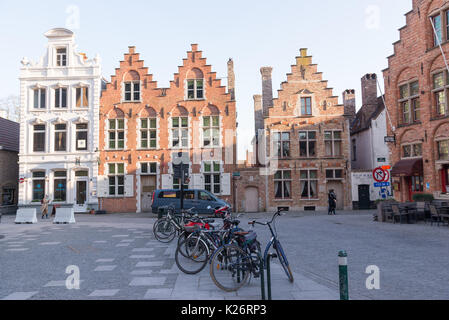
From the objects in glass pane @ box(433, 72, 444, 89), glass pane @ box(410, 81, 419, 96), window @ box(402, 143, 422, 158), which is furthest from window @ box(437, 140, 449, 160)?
glass pane @ box(410, 81, 419, 96)

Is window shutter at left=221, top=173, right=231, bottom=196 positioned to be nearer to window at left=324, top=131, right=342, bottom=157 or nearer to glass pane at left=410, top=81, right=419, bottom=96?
window at left=324, top=131, right=342, bottom=157

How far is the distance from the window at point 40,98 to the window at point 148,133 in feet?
25.8

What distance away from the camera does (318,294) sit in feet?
17.7

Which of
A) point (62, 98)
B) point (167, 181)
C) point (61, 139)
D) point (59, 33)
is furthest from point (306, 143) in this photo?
point (59, 33)

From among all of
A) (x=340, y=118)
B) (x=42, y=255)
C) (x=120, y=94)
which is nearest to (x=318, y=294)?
(x=42, y=255)

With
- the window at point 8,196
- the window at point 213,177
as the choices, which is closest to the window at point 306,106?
the window at point 213,177

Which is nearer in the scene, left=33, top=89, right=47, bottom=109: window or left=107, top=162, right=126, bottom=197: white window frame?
left=107, top=162, right=126, bottom=197: white window frame

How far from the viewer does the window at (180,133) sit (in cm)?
2758

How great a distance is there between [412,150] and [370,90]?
1196 centimetres

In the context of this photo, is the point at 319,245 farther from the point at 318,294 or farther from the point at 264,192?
the point at 264,192

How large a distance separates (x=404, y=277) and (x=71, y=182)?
25620 mm

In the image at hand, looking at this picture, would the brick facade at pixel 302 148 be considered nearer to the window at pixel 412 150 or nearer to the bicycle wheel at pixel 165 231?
the window at pixel 412 150

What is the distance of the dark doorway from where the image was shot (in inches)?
1092

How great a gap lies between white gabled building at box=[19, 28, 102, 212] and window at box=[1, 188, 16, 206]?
2046 mm
